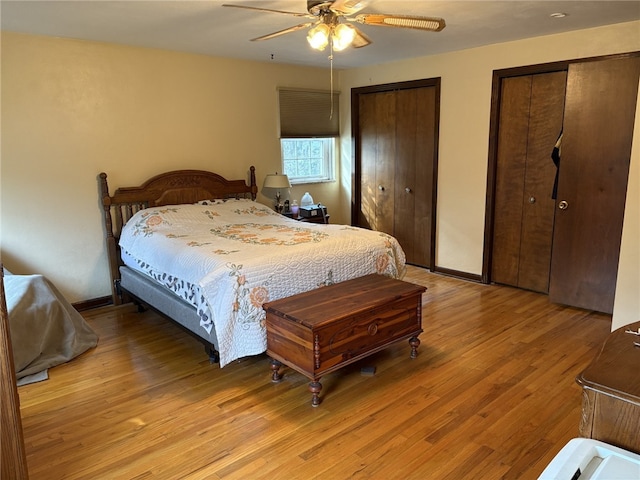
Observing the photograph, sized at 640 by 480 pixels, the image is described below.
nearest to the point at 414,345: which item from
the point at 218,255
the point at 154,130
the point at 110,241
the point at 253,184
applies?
the point at 218,255

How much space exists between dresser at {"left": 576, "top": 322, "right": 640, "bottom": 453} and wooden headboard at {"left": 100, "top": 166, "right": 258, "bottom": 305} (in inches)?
A: 155

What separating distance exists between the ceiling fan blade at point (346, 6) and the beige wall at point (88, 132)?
7.92 ft

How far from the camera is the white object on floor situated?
3.13ft

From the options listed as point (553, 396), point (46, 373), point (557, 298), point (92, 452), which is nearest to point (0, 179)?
point (46, 373)

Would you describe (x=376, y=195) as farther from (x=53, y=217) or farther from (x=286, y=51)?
(x=53, y=217)

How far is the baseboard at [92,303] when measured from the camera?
4121 mm

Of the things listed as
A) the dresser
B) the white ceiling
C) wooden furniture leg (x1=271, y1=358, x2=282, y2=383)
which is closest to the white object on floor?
the dresser

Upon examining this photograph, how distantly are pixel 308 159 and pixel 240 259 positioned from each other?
3.13 meters

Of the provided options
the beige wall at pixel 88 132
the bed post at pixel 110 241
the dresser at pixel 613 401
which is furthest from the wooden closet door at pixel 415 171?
the dresser at pixel 613 401

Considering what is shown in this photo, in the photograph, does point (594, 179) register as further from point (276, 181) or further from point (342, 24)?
point (276, 181)

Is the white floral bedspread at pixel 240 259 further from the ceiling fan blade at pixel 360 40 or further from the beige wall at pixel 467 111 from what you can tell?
the beige wall at pixel 467 111

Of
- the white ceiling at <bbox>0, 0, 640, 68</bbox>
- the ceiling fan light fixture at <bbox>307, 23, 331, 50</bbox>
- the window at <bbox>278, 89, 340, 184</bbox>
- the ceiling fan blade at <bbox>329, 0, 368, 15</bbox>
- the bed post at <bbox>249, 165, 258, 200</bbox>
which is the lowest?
the bed post at <bbox>249, 165, 258, 200</bbox>

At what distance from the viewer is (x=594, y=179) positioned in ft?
12.3

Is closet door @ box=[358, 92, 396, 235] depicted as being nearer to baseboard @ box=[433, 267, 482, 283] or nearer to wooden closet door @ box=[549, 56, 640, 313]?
baseboard @ box=[433, 267, 482, 283]
